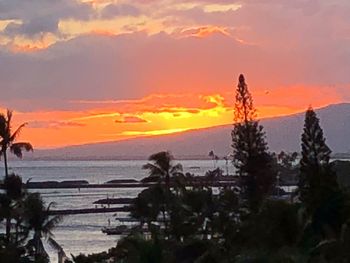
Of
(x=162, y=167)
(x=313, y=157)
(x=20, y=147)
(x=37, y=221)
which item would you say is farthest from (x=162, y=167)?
(x=20, y=147)

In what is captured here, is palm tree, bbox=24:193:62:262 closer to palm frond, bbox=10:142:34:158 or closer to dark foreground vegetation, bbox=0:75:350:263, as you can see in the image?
dark foreground vegetation, bbox=0:75:350:263

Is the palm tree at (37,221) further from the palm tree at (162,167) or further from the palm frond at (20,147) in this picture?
the palm tree at (162,167)

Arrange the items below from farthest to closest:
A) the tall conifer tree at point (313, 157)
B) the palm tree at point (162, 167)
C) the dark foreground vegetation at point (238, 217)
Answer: the palm tree at point (162, 167)
the tall conifer tree at point (313, 157)
the dark foreground vegetation at point (238, 217)

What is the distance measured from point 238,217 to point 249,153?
6.35 metres

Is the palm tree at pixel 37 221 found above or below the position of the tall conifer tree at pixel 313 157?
below

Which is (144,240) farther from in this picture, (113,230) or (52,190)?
(52,190)

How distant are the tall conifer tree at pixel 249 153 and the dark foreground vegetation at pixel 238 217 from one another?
5 centimetres

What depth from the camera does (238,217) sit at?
4612 cm

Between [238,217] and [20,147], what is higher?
[20,147]

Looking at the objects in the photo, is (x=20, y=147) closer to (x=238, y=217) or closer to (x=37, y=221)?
(x=37, y=221)

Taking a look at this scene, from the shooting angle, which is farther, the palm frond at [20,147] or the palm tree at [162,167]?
the palm tree at [162,167]

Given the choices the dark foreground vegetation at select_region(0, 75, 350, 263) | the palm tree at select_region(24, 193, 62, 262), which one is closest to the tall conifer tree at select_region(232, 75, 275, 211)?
the dark foreground vegetation at select_region(0, 75, 350, 263)

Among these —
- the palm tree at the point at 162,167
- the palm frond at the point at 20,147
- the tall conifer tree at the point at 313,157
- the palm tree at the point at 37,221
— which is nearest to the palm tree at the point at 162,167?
the palm tree at the point at 162,167

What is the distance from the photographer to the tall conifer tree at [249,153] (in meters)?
51.6
